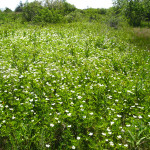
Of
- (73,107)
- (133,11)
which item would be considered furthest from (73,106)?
(133,11)

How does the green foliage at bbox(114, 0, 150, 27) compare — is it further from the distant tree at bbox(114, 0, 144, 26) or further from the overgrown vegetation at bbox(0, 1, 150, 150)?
the overgrown vegetation at bbox(0, 1, 150, 150)

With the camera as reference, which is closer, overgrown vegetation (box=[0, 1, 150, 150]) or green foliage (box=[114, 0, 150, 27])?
overgrown vegetation (box=[0, 1, 150, 150])

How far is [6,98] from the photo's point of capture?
14.3 feet

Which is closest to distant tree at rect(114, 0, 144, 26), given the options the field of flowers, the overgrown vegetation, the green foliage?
the green foliage

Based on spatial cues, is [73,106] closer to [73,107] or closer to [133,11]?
[73,107]

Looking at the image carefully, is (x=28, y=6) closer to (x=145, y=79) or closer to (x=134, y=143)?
(x=145, y=79)

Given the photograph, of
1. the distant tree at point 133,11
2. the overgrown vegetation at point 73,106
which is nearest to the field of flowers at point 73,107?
the overgrown vegetation at point 73,106

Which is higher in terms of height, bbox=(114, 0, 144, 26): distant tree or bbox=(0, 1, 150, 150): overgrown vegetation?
bbox=(114, 0, 144, 26): distant tree

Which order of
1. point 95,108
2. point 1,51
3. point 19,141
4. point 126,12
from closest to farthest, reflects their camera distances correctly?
point 19,141
point 95,108
point 1,51
point 126,12

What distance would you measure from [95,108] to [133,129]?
3.57 ft

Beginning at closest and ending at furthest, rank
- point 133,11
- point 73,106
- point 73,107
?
point 73,107 < point 73,106 < point 133,11

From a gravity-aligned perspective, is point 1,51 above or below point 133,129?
above

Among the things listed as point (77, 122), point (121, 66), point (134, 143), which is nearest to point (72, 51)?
point (121, 66)

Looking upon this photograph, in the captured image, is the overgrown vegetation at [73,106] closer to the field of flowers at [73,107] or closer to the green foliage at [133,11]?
the field of flowers at [73,107]
